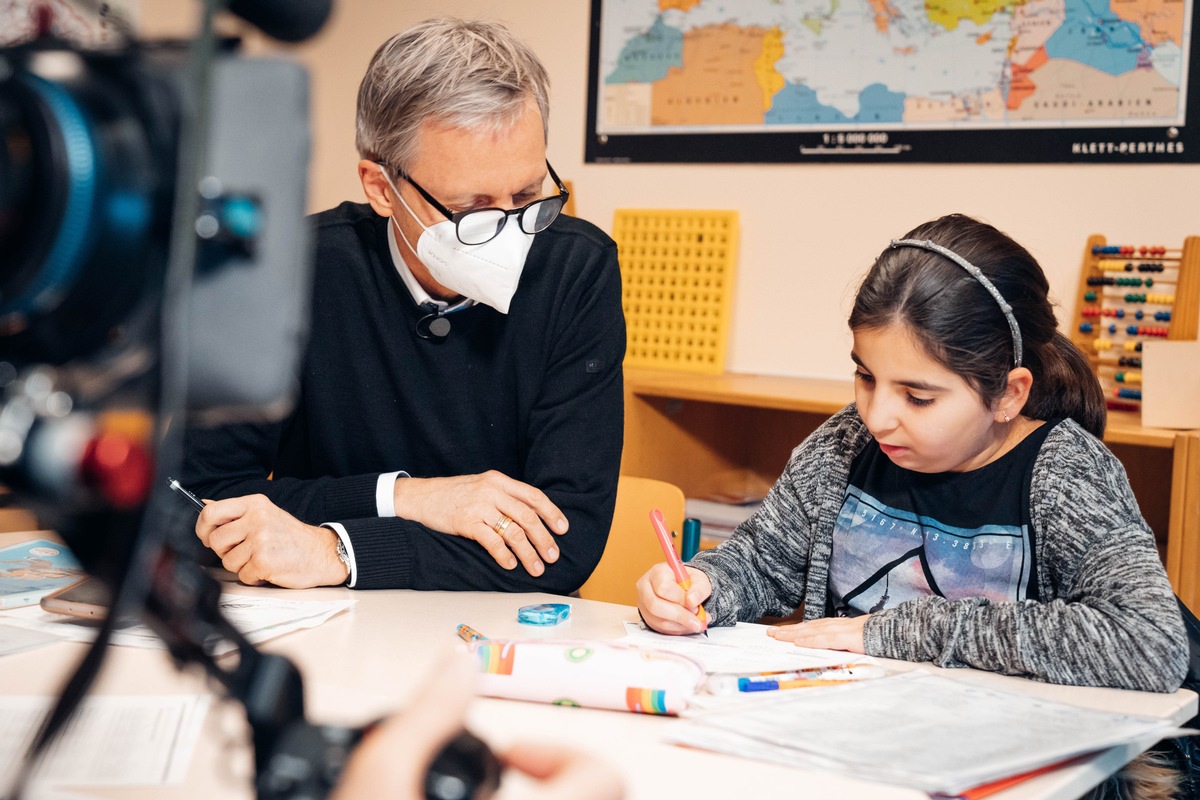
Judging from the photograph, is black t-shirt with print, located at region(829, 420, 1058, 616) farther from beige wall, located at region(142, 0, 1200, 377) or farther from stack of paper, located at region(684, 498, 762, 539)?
beige wall, located at region(142, 0, 1200, 377)

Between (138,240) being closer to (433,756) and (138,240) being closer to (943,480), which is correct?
(433,756)

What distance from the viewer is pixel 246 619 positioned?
1.16m

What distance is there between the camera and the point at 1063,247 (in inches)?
100

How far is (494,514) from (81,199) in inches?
37.7

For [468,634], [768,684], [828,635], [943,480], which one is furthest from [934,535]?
[468,634]

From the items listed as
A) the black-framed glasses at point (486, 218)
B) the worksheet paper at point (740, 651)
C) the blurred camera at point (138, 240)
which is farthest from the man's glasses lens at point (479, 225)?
the blurred camera at point (138, 240)

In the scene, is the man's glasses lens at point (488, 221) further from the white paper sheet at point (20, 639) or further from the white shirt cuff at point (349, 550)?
the white paper sheet at point (20, 639)

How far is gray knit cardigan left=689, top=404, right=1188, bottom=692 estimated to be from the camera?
3.56 feet

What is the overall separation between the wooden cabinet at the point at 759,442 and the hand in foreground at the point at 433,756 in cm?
175

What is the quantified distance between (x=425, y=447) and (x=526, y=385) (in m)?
0.18

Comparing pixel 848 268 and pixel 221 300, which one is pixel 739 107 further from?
pixel 221 300

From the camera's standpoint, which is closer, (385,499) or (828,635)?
(828,635)

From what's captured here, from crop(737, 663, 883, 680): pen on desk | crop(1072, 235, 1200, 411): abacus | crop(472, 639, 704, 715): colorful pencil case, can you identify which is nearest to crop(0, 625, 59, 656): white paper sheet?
crop(472, 639, 704, 715): colorful pencil case

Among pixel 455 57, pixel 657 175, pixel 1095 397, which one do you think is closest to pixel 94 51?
pixel 455 57
